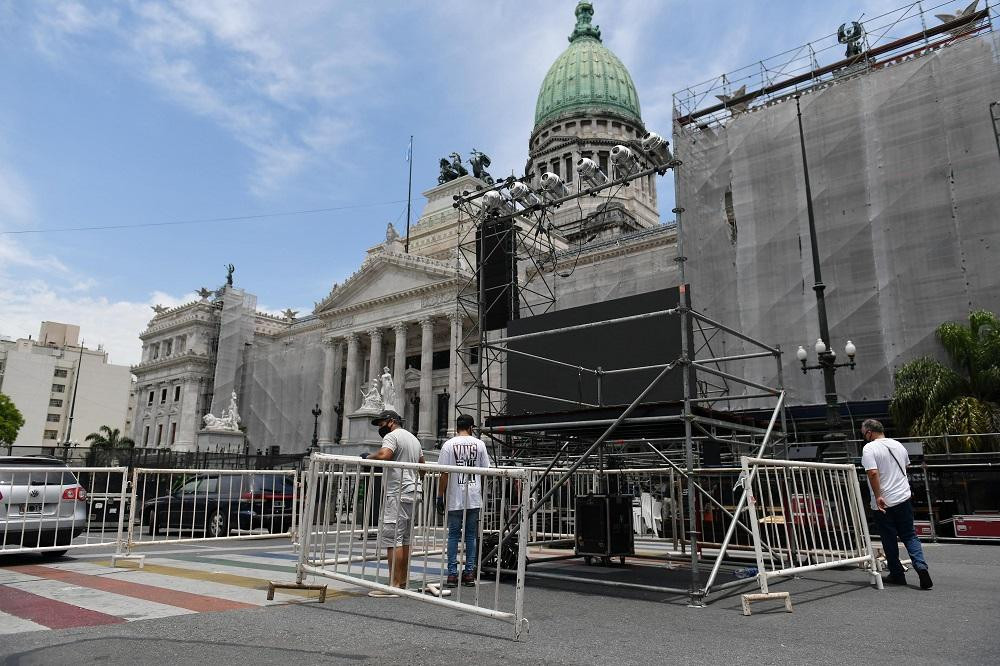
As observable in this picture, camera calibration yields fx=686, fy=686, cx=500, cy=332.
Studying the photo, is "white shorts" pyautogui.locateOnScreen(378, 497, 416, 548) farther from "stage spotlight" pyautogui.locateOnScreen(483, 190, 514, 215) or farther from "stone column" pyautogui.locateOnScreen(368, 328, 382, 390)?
"stone column" pyautogui.locateOnScreen(368, 328, 382, 390)

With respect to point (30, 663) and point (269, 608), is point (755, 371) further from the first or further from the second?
point (30, 663)

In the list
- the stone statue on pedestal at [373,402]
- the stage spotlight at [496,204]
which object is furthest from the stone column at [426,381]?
the stage spotlight at [496,204]

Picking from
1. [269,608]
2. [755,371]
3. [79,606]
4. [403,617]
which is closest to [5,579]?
[79,606]

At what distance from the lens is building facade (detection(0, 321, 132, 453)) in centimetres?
8338

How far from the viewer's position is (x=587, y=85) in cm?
6625

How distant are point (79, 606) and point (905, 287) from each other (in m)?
22.5

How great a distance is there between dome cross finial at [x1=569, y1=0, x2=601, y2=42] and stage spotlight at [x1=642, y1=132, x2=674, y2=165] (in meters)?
65.5

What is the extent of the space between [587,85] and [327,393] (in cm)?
3905

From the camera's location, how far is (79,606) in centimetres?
582

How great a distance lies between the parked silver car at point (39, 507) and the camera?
30.2 feet

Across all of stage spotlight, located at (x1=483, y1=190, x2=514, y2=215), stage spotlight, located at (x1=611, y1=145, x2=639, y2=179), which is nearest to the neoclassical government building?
stage spotlight, located at (x1=483, y1=190, x2=514, y2=215)

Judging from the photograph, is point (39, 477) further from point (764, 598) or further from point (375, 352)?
point (375, 352)

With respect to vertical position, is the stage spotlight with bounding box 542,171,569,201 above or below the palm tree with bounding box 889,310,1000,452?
above

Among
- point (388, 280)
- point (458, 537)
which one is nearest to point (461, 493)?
point (458, 537)
